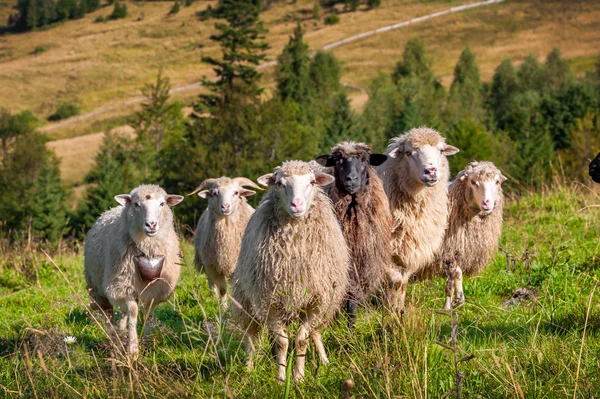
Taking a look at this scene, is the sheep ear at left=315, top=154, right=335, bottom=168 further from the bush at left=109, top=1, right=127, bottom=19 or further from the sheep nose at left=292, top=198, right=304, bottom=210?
the bush at left=109, top=1, right=127, bottom=19

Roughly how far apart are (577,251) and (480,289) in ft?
4.88

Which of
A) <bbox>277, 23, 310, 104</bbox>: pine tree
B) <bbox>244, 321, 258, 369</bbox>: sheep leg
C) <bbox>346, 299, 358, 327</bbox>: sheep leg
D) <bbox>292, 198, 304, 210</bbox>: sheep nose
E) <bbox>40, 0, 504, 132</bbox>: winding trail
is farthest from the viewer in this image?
<bbox>40, 0, 504, 132</bbox>: winding trail

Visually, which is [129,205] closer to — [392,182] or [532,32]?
[392,182]

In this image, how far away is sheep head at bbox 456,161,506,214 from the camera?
7.62 meters

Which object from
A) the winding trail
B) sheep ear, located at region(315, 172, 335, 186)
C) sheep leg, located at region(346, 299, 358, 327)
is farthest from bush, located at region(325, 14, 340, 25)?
sheep ear, located at region(315, 172, 335, 186)

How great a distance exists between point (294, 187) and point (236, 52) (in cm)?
6048

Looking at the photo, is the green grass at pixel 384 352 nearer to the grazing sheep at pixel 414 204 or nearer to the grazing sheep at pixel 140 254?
the grazing sheep at pixel 140 254

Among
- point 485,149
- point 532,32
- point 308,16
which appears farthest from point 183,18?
point 485,149

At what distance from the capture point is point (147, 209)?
6.82 meters

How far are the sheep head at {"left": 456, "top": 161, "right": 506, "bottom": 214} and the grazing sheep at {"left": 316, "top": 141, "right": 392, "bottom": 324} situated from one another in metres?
1.25

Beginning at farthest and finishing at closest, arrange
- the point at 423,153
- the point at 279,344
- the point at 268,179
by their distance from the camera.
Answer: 1. the point at 423,153
2. the point at 268,179
3. the point at 279,344

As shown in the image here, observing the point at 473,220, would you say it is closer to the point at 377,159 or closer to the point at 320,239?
the point at 377,159

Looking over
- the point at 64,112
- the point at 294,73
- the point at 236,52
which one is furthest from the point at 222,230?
the point at 64,112

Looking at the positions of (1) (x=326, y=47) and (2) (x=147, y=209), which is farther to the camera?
(1) (x=326, y=47)
